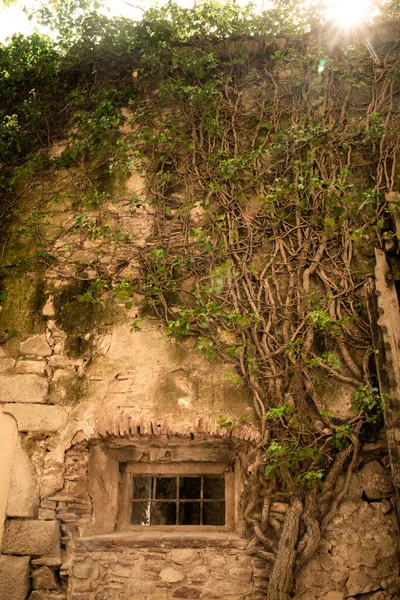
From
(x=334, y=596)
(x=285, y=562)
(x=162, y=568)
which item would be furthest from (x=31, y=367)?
(x=334, y=596)

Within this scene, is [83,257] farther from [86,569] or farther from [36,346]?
[86,569]

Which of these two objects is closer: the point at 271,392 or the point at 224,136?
the point at 271,392

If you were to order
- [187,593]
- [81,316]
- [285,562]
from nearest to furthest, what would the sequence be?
[285,562] → [187,593] → [81,316]

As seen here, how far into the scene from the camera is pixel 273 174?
4.00m

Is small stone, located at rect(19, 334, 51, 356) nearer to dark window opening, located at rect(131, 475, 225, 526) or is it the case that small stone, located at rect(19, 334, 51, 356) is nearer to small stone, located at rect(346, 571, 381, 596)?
dark window opening, located at rect(131, 475, 225, 526)

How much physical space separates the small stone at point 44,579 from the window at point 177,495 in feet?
1.78

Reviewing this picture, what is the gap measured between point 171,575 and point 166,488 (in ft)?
2.02

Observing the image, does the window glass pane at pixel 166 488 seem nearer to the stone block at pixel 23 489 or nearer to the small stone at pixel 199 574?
the small stone at pixel 199 574

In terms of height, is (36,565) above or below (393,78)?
below

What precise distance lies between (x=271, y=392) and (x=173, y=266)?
3.92 feet

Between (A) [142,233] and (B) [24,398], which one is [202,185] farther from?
(B) [24,398]

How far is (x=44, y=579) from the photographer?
10.4 ft

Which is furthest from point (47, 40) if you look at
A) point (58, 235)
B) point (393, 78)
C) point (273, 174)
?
point (393, 78)

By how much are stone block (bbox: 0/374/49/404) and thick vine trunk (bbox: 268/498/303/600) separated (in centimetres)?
187
